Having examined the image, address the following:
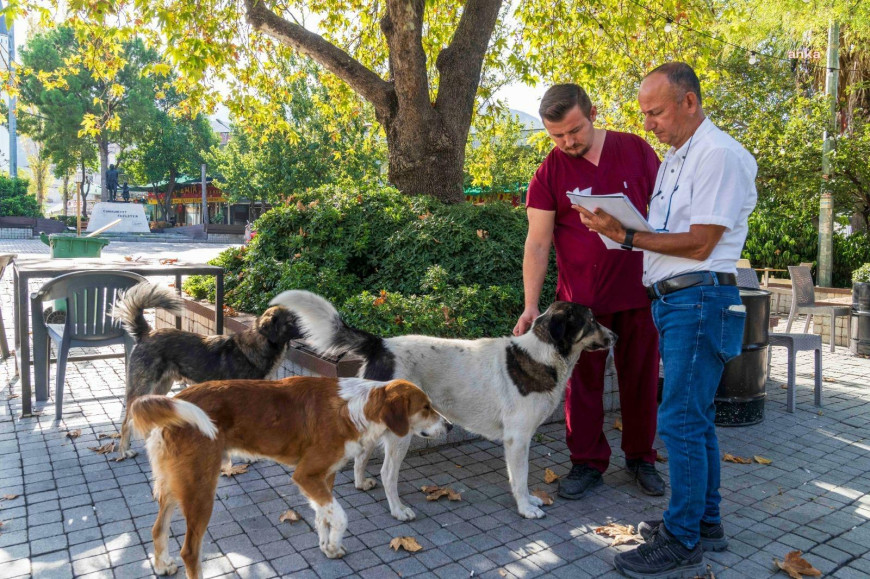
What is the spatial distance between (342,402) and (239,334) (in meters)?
1.67

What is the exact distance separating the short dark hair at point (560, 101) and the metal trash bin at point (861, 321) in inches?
304

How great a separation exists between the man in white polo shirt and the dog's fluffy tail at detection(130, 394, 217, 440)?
2093mm

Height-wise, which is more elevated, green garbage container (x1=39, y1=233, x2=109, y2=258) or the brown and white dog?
green garbage container (x1=39, y1=233, x2=109, y2=258)

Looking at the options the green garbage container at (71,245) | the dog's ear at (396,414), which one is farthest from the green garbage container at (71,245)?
the dog's ear at (396,414)

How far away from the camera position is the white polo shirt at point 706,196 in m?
2.79

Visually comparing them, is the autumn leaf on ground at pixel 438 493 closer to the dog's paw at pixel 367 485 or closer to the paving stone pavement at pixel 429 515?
the paving stone pavement at pixel 429 515

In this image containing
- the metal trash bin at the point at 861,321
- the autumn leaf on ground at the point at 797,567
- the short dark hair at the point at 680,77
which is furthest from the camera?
the metal trash bin at the point at 861,321

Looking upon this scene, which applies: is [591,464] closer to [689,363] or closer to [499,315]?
[689,363]

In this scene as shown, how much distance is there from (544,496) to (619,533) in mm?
617

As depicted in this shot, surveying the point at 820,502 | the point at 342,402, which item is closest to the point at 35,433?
the point at 342,402

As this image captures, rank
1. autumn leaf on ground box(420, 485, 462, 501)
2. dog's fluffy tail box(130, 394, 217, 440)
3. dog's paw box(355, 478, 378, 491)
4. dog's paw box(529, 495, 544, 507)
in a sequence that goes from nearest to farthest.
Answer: dog's fluffy tail box(130, 394, 217, 440) < dog's paw box(529, 495, 544, 507) < autumn leaf on ground box(420, 485, 462, 501) < dog's paw box(355, 478, 378, 491)

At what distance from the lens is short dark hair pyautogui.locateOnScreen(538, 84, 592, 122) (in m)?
3.74

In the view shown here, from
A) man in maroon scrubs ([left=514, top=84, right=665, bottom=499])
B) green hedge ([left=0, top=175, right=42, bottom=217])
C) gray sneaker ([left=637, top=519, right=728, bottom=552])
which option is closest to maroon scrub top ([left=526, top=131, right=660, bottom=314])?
man in maroon scrubs ([left=514, top=84, right=665, bottom=499])

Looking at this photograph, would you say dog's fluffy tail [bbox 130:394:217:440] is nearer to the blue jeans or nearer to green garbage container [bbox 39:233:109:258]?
the blue jeans
